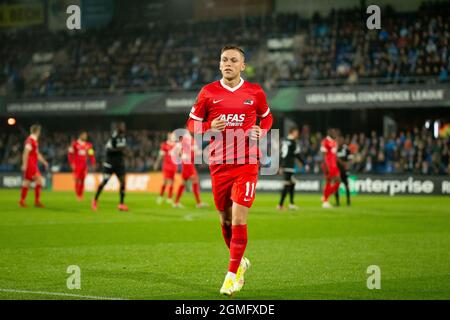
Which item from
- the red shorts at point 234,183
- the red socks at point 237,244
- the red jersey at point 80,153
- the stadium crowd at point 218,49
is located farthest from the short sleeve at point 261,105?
the stadium crowd at point 218,49

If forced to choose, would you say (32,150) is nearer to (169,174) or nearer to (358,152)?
(169,174)

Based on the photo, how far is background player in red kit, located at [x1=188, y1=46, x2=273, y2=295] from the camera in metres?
9.04

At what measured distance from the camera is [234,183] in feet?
30.1

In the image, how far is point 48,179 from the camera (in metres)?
41.0

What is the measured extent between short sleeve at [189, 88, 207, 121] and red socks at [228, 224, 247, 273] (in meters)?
1.35

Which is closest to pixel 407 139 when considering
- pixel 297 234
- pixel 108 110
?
pixel 108 110

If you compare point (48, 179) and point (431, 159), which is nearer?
point (431, 159)

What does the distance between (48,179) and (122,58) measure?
28.1 feet

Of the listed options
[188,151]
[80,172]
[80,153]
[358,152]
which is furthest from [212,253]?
[358,152]

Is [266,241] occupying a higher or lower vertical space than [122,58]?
lower

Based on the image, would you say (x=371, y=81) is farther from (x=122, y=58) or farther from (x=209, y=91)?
(x=209, y=91)

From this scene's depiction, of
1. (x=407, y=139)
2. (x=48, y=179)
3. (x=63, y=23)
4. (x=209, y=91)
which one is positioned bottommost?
(x=48, y=179)

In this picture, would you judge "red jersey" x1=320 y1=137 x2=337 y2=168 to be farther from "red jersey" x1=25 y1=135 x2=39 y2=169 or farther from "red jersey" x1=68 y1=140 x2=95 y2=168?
"red jersey" x1=25 y1=135 x2=39 y2=169
